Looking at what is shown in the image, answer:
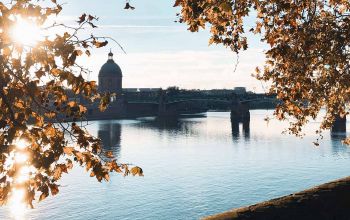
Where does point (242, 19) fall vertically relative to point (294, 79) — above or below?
above

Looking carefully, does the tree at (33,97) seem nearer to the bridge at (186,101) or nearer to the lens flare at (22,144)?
the lens flare at (22,144)

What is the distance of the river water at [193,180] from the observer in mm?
34188

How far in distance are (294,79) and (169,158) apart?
4752 cm

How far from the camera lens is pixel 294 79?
14375 mm

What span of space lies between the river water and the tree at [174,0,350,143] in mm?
18376

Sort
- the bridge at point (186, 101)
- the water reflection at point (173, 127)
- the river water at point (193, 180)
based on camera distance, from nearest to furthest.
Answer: the river water at point (193, 180) → the water reflection at point (173, 127) → the bridge at point (186, 101)

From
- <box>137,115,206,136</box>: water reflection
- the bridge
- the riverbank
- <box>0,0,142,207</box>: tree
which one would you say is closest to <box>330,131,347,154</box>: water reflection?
<box>137,115,206,136</box>: water reflection

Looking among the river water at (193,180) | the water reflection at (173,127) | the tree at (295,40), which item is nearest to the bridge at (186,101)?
the water reflection at (173,127)

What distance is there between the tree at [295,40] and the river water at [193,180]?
1838 cm

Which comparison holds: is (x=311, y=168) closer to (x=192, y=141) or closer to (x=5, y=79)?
(x=192, y=141)

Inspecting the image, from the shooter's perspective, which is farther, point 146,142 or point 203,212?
point 146,142

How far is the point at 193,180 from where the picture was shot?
45469mm

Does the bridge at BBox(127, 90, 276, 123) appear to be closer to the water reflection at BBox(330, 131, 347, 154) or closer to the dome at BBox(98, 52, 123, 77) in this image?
the dome at BBox(98, 52, 123, 77)

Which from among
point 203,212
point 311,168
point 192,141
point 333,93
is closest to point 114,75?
point 192,141
